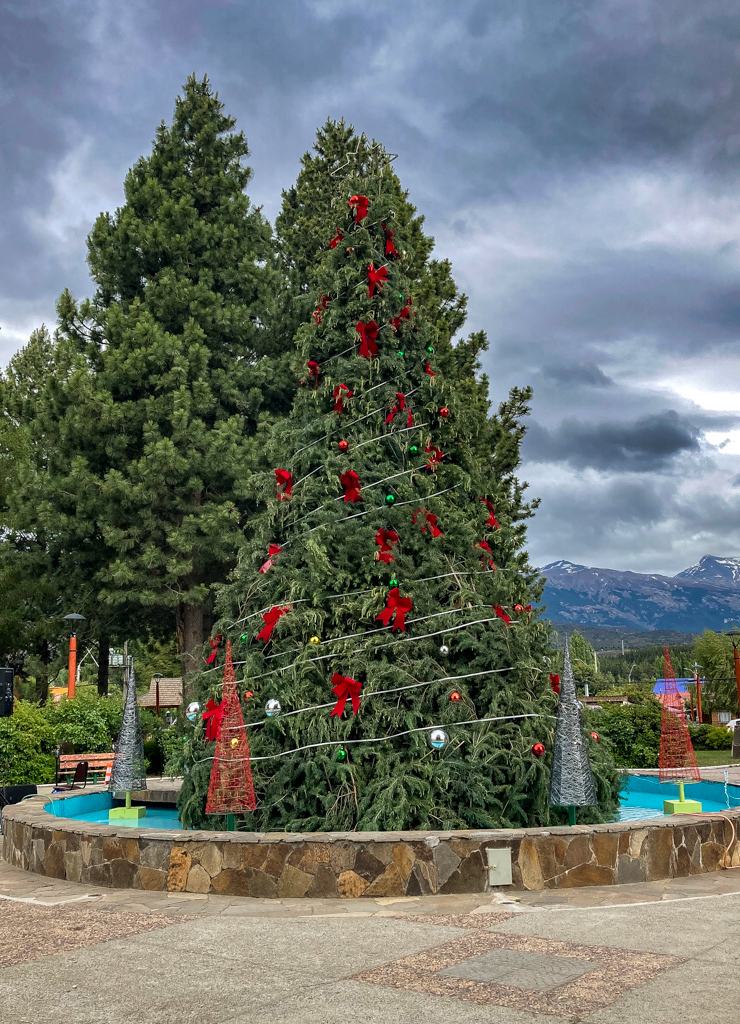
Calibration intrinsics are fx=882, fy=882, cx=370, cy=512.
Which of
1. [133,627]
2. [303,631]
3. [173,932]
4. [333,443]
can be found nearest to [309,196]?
[133,627]

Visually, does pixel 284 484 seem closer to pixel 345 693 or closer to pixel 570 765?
pixel 345 693

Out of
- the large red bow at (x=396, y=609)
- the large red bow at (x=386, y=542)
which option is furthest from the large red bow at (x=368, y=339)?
the large red bow at (x=396, y=609)

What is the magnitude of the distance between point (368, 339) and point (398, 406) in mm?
938

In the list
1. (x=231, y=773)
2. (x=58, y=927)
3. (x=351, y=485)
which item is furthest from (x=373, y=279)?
(x=58, y=927)

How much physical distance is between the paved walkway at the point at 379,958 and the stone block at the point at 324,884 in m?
0.16

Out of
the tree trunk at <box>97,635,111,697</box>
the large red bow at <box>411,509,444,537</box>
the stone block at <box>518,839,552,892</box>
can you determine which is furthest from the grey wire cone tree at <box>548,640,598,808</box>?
the tree trunk at <box>97,635,111,697</box>

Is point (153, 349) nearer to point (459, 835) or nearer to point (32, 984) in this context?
point (459, 835)

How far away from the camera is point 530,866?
24.0 feet

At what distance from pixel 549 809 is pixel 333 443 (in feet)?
15.6

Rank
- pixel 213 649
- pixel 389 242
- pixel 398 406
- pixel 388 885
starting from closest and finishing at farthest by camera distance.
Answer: pixel 388 885
pixel 213 649
pixel 398 406
pixel 389 242

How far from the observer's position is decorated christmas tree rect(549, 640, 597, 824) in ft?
26.9

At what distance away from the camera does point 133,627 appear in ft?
77.4

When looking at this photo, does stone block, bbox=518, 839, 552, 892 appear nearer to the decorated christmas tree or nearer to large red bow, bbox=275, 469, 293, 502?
the decorated christmas tree

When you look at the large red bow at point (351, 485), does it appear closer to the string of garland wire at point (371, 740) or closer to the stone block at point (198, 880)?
the string of garland wire at point (371, 740)
